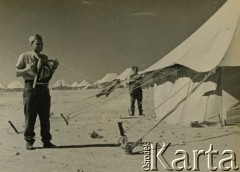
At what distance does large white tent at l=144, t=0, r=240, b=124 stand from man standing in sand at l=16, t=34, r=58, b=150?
991mm

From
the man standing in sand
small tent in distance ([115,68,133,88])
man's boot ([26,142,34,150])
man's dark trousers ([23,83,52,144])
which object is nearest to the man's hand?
the man standing in sand

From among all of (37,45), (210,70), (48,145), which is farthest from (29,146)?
(210,70)

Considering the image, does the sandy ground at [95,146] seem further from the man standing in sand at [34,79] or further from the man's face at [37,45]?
the man's face at [37,45]

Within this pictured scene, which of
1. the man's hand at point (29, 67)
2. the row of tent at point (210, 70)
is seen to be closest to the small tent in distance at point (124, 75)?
the row of tent at point (210, 70)

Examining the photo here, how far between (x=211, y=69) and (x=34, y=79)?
1.29m

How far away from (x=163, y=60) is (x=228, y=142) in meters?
1.24

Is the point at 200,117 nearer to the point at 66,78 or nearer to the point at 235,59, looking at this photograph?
the point at 235,59

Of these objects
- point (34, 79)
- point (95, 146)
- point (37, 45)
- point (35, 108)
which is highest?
point (37, 45)

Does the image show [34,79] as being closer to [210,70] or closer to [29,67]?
[29,67]

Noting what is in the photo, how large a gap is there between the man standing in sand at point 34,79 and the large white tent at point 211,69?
0.99 m

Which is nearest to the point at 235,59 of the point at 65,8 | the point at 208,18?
the point at 208,18

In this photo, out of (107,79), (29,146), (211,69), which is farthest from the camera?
(107,79)

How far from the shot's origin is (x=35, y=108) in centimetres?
288

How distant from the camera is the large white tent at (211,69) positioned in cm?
323
